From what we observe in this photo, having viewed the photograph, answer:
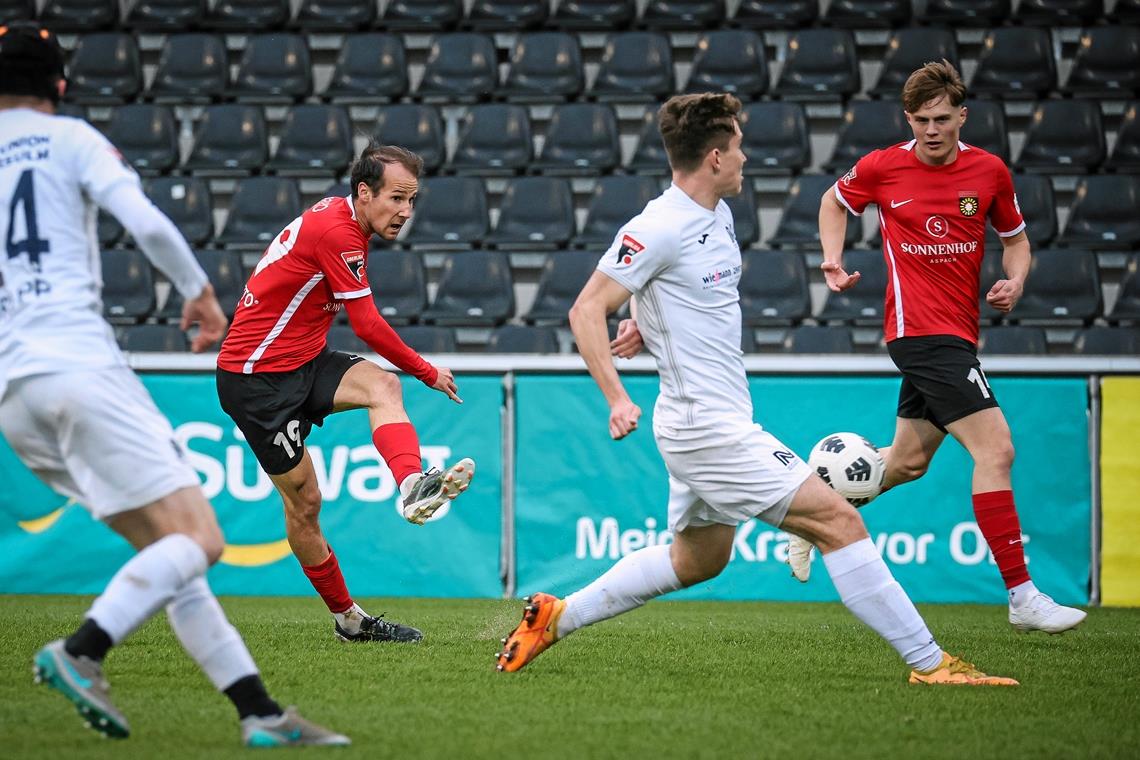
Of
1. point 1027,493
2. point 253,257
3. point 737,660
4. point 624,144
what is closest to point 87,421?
point 737,660

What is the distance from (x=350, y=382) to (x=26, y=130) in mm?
2542

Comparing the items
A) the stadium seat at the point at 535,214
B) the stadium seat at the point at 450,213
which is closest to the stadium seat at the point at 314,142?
the stadium seat at the point at 450,213

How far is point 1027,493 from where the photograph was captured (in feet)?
27.5

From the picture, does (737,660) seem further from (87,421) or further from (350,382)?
(87,421)

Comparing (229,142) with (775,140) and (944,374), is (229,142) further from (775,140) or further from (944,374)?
(944,374)

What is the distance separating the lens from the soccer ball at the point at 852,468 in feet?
20.3

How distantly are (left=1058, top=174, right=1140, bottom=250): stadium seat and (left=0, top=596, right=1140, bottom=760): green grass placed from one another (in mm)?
5599

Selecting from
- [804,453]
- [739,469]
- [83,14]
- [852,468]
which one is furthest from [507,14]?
[739,469]

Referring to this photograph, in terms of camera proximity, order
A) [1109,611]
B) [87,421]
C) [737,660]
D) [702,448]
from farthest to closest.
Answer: [1109,611]
[737,660]
[702,448]
[87,421]

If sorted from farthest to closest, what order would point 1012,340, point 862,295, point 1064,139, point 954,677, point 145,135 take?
1. point 145,135
2. point 1064,139
3. point 862,295
4. point 1012,340
5. point 954,677

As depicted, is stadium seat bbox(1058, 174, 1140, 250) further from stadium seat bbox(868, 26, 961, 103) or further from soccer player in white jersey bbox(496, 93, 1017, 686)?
soccer player in white jersey bbox(496, 93, 1017, 686)

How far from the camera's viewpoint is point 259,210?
1218 centimetres

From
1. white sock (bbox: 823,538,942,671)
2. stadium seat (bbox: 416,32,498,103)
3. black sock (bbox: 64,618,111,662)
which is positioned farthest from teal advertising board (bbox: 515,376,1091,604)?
black sock (bbox: 64,618,111,662)

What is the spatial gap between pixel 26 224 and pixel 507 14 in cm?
1000
